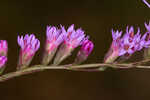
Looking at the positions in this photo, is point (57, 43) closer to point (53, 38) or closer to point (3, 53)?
point (53, 38)

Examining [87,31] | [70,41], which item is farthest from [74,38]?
[87,31]

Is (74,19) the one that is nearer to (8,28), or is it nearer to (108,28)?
(108,28)

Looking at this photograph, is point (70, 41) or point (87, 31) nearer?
point (70, 41)

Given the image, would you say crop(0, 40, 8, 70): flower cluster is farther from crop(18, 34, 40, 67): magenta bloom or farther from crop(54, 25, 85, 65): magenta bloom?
crop(54, 25, 85, 65): magenta bloom

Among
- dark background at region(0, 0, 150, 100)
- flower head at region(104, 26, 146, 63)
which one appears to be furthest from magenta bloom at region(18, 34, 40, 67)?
dark background at region(0, 0, 150, 100)

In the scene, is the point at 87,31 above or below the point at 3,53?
above

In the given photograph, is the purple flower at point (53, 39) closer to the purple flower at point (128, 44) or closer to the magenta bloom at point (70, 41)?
the magenta bloom at point (70, 41)

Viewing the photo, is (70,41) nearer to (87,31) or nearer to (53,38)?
(53,38)

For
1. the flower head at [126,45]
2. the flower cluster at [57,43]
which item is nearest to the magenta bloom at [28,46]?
the flower cluster at [57,43]

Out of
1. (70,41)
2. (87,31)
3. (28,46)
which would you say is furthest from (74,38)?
(87,31)
